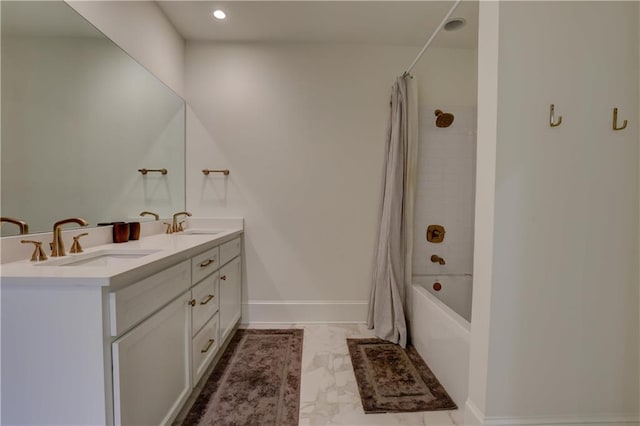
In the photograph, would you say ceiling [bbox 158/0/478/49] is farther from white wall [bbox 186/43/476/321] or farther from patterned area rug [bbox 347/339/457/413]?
patterned area rug [bbox 347/339/457/413]

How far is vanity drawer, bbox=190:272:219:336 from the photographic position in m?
1.39

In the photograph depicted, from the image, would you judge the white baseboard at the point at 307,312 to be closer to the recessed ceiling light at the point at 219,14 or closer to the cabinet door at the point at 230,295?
the cabinet door at the point at 230,295

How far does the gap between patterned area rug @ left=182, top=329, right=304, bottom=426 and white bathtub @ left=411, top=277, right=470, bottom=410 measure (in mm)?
874

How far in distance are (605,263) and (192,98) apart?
291 centimetres

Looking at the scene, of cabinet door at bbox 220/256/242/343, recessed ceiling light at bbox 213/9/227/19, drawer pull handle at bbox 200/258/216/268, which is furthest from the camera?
recessed ceiling light at bbox 213/9/227/19

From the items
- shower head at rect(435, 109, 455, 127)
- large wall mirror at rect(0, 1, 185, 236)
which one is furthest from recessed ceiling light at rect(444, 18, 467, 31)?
large wall mirror at rect(0, 1, 185, 236)

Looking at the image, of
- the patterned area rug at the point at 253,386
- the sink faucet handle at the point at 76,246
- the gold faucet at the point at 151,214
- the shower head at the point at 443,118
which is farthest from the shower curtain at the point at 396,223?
the sink faucet handle at the point at 76,246

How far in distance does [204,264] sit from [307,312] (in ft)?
3.90

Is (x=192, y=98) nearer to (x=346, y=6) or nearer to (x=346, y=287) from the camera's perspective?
(x=346, y=6)

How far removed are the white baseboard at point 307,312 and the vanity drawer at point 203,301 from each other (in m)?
0.72

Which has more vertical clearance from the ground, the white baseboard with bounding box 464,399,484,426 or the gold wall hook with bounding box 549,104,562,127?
the gold wall hook with bounding box 549,104,562,127

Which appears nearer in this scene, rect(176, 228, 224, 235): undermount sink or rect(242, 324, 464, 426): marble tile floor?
rect(242, 324, 464, 426): marble tile floor

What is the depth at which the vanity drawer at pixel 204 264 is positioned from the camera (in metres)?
1.40

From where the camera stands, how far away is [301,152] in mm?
2352
